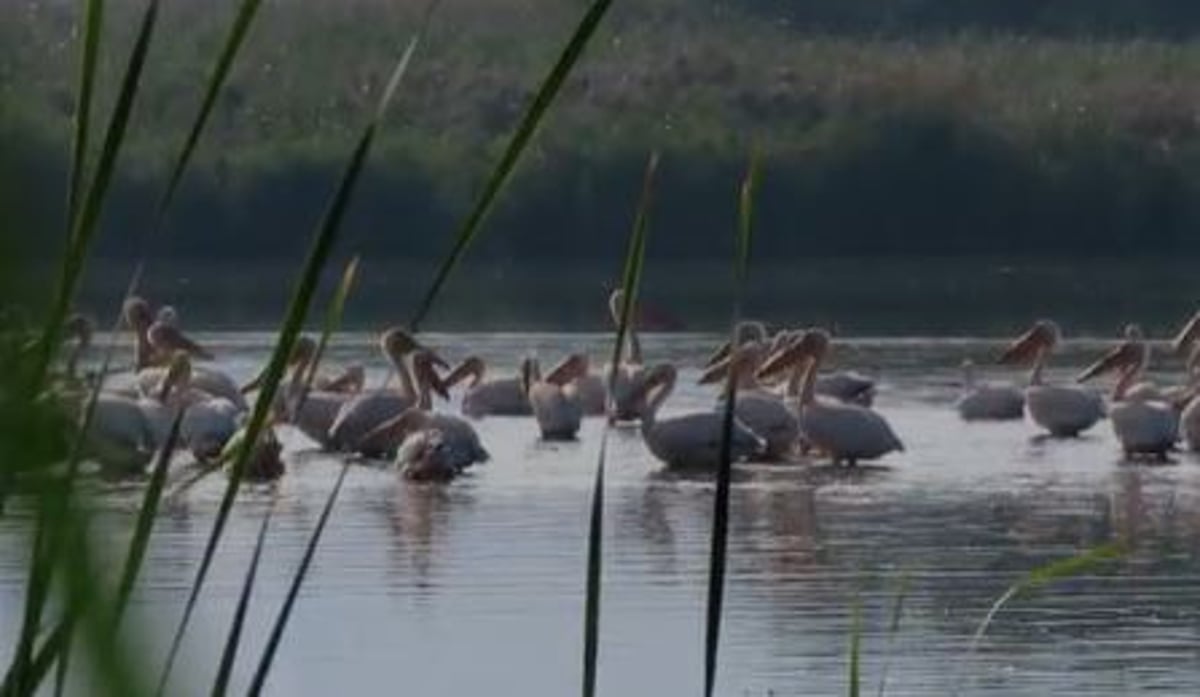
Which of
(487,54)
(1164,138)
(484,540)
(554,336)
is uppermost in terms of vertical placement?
(487,54)

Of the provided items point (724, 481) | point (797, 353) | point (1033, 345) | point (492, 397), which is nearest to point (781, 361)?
point (797, 353)

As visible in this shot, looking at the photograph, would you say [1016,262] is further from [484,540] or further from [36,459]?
[36,459]

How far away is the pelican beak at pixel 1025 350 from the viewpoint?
15.6 meters

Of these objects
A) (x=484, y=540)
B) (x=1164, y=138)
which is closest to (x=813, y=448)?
(x=484, y=540)

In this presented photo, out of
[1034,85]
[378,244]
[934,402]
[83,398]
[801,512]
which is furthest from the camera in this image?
[1034,85]

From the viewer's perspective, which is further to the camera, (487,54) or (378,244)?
(487,54)

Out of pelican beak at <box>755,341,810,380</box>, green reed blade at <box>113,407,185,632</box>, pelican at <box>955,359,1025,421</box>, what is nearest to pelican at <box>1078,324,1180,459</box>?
pelican at <box>955,359,1025,421</box>

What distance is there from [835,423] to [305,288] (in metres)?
11.3

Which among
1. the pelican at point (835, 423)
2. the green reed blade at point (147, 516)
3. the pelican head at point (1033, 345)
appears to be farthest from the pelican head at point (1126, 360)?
the green reed blade at point (147, 516)

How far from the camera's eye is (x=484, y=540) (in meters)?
10.2

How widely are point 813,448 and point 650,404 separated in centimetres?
69

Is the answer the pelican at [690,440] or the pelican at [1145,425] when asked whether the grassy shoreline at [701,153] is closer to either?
the pelican at [690,440]

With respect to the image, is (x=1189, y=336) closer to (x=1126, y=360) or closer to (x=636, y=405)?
(x=1126, y=360)

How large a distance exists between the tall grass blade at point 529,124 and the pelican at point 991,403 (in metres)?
12.5
